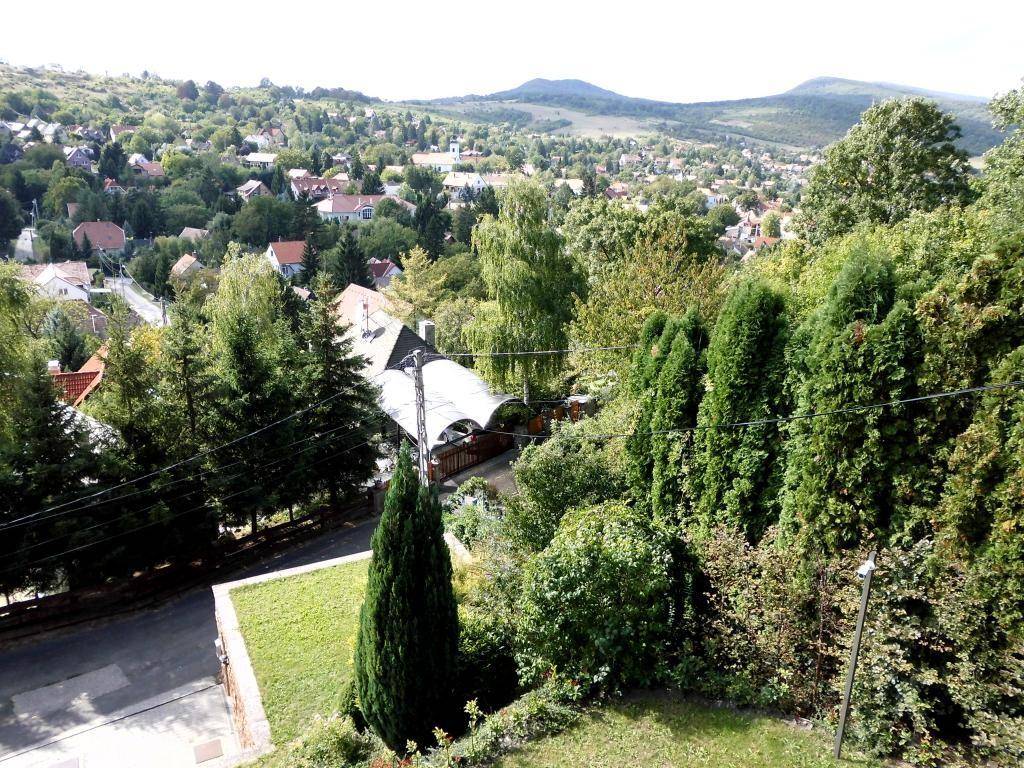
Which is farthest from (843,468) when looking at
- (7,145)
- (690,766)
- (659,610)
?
(7,145)

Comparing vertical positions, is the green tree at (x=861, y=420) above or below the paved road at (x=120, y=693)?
above

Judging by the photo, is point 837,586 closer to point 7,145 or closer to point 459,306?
point 459,306

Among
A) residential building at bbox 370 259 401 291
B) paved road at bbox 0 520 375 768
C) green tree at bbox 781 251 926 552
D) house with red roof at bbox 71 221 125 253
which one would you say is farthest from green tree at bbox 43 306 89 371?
house with red roof at bbox 71 221 125 253

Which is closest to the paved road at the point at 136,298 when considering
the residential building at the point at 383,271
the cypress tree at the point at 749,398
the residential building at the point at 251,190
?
the residential building at the point at 383,271

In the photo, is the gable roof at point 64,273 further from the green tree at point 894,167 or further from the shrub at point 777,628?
the shrub at point 777,628

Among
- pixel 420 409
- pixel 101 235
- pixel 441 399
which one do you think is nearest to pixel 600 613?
pixel 420 409

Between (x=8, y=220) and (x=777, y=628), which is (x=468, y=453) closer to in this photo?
(x=777, y=628)
